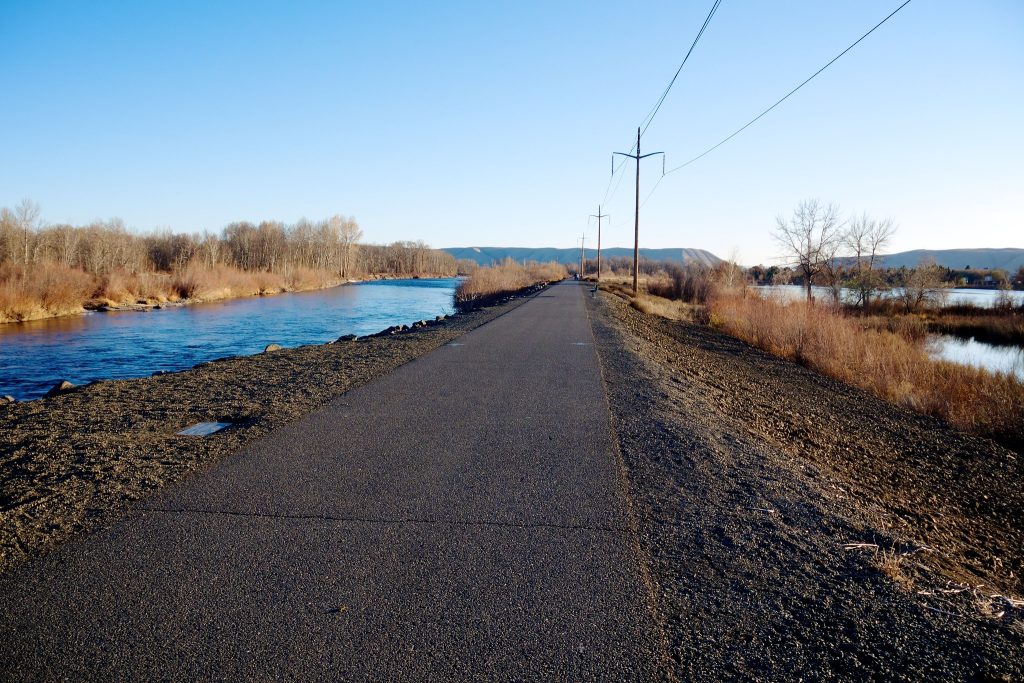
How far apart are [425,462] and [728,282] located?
4469cm

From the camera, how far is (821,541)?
14.6 feet

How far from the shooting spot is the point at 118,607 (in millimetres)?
3346

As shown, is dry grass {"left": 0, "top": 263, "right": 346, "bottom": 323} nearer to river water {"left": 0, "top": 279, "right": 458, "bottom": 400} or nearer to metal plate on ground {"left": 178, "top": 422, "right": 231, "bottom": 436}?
river water {"left": 0, "top": 279, "right": 458, "bottom": 400}

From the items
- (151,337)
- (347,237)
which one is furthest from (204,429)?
(347,237)

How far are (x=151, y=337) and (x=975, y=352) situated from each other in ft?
115

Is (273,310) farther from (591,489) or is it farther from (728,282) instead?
(591,489)

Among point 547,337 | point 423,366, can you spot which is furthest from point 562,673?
point 547,337

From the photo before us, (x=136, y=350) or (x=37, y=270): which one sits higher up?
(x=37, y=270)

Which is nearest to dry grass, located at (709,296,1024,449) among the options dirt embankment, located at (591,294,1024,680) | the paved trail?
dirt embankment, located at (591,294,1024,680)

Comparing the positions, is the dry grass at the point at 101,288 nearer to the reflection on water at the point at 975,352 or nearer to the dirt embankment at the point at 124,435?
the dirt embankment at the point at 124,435

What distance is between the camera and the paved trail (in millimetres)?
2945

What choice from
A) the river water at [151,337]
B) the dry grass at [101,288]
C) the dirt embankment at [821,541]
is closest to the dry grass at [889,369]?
the dirt embankment at [821,541]

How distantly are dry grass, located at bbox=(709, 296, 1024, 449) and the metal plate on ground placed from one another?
12192mm

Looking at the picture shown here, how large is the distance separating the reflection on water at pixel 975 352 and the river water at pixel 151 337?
80.3 feet
